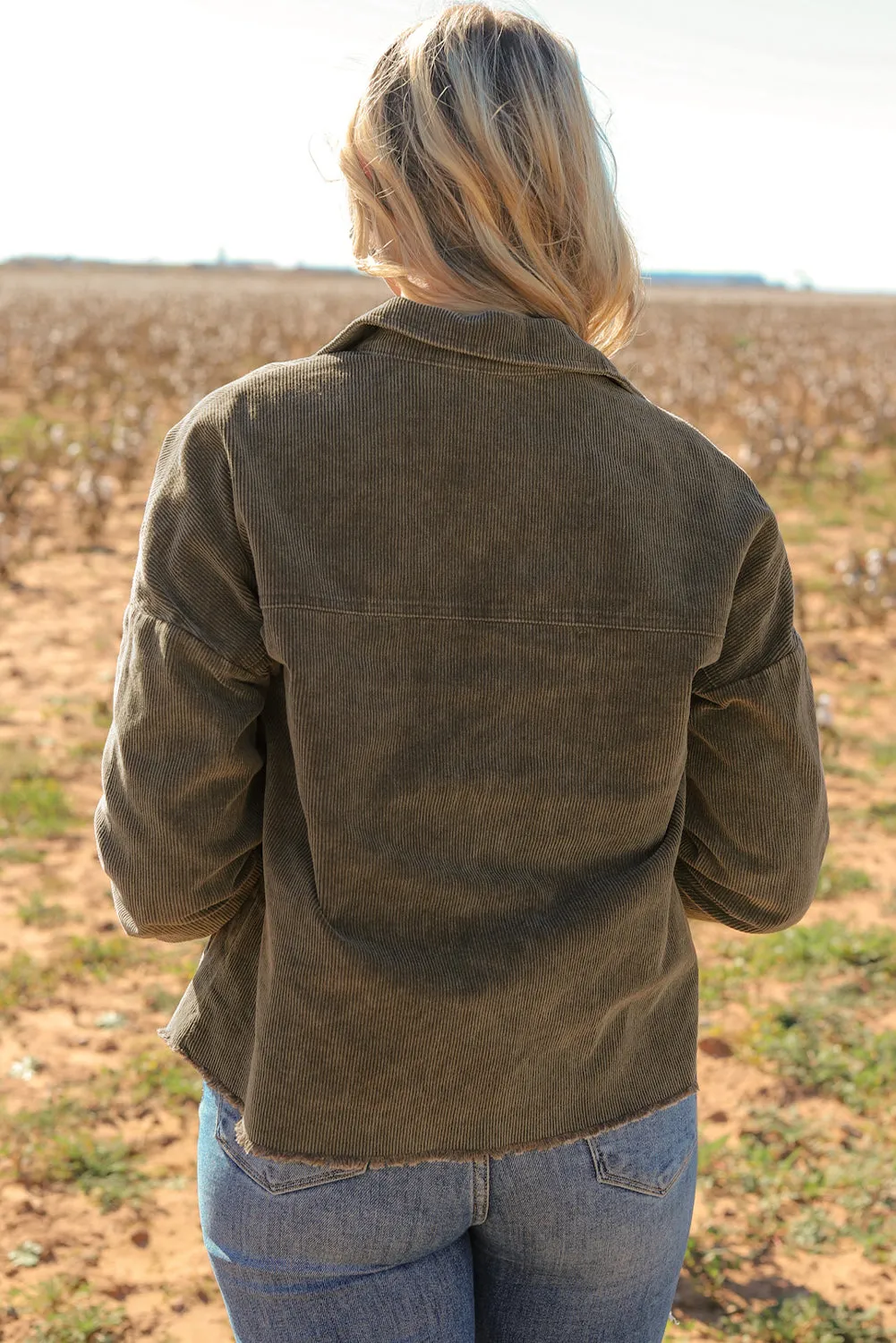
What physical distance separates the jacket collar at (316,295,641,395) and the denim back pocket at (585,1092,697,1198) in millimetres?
743

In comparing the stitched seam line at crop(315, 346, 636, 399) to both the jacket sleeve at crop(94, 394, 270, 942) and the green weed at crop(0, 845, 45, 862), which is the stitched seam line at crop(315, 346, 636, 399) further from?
the green weed at crop(0, 845, 45, 862)

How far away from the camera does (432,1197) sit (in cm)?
114

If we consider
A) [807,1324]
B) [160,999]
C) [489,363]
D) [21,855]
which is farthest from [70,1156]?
[489,363]

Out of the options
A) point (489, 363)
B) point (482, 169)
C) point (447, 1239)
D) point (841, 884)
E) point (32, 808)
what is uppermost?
point (482, 169)

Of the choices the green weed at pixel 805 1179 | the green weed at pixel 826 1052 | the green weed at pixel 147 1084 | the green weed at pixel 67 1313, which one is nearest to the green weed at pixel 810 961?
the green weed at pixel 826 1052

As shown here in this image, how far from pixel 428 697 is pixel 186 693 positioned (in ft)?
0.72

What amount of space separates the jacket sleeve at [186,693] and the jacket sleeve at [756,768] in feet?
1.51

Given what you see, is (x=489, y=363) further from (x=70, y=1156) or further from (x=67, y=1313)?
(x=70, y=1156)

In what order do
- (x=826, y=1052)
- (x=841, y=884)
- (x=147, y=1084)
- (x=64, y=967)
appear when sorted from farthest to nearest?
(x=841, y=884) < (x=64, y=967) < (x=826, y=1052) < (x=147, y=1084)

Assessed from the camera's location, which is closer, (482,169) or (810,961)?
(482,169)

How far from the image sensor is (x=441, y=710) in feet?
3.55

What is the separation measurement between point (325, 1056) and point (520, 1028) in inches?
7.1

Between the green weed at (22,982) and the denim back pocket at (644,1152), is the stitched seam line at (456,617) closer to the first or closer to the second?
the denim back pocket at (644,1152)

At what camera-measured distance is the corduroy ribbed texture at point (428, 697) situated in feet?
3.51
